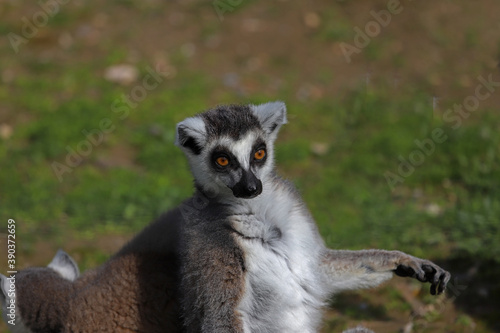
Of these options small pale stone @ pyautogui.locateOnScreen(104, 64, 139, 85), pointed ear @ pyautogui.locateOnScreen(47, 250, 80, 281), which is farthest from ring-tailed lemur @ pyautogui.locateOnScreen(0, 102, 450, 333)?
small pale stone @ pyautogui.locateOnScreen(104, 64, 139, 85)

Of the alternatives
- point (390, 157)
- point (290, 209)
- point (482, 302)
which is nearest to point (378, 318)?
point (482, 302)

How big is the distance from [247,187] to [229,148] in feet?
0.96

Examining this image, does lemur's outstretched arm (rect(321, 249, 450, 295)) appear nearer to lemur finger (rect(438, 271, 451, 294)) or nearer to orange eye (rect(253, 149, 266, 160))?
lemur finger (rect(438, 271, 451, 294))


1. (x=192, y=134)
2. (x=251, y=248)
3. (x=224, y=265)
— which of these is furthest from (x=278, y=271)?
(x=192, y=134)

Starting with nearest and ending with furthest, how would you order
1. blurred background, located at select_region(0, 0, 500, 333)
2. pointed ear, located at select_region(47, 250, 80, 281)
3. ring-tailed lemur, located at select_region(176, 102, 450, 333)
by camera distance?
ring-tailed lemur, located at select_region(176, 102, 450, 333), pointed ear, located at select_region(47, 250, 80, 281), blurred background, located at select_region(0, 0, 500, 333)

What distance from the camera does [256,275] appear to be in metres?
3.79

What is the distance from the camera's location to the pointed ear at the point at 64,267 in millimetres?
4602

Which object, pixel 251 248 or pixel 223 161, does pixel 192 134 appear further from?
pixel 251 248

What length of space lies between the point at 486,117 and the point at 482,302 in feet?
10.6

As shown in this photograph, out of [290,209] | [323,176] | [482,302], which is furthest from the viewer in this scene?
[323,176]

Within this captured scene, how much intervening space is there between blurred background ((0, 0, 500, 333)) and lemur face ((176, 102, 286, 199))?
1890 millimetres

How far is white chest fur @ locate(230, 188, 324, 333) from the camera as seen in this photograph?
150 inches

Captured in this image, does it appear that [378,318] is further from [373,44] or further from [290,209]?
[373,44]

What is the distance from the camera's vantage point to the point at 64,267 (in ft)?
15.3
